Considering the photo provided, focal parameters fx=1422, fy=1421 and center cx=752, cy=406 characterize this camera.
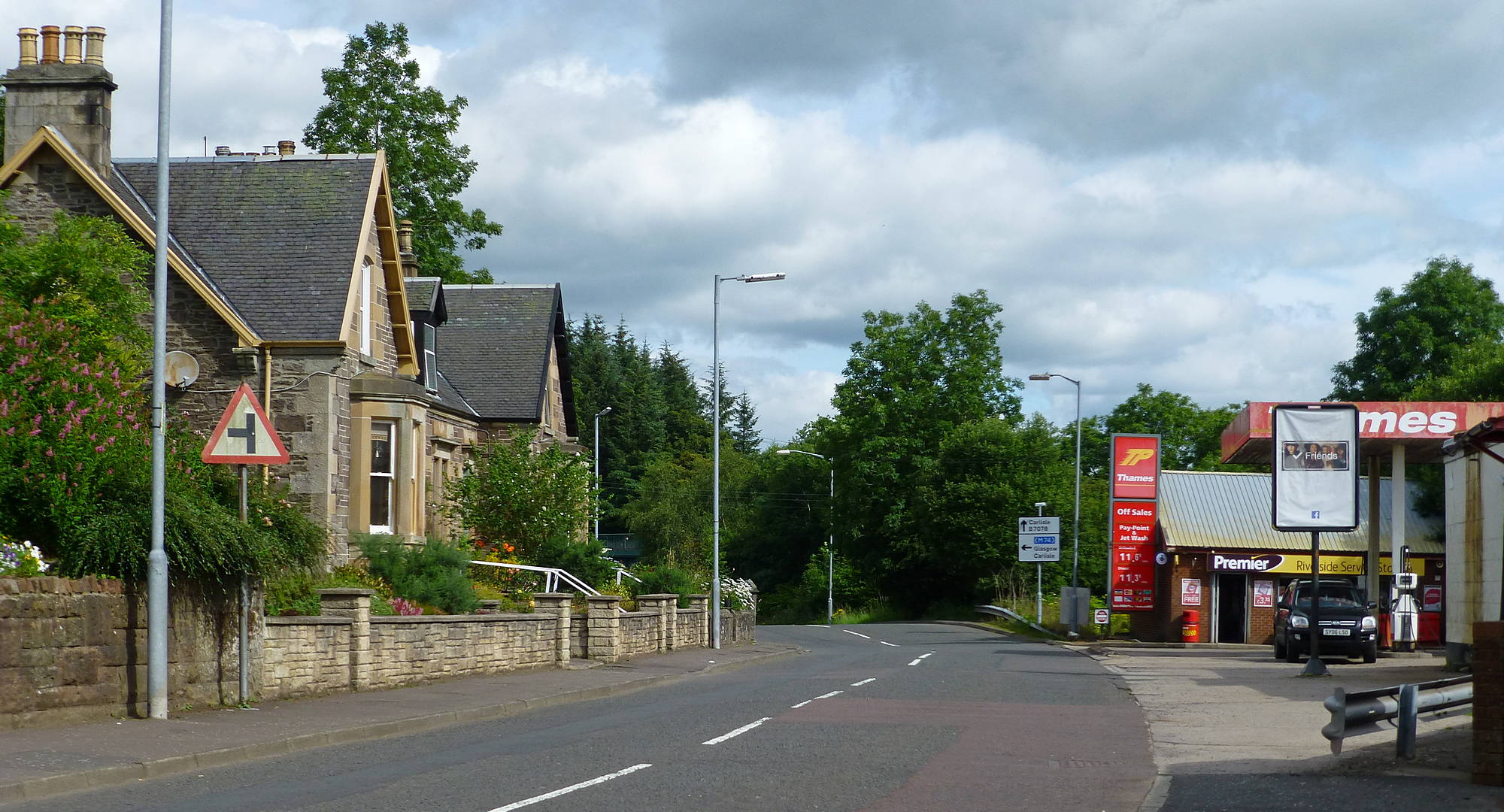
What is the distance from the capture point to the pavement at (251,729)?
1067cm

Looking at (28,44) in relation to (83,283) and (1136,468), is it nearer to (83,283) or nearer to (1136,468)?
(83,283)

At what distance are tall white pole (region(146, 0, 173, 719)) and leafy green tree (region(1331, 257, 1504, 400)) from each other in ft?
189

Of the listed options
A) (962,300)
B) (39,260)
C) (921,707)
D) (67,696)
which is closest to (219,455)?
(67,696)

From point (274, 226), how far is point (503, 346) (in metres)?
11.7

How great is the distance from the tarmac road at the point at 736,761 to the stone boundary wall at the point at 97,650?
2.53 meters

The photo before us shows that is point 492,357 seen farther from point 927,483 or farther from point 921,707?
point 927,483

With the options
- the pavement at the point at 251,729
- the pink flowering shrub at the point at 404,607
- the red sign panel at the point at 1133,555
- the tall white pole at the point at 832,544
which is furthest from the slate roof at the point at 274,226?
the tall white pole at the point at 832,544

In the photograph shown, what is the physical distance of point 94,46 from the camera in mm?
26531

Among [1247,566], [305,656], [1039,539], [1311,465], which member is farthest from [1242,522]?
[305,656]

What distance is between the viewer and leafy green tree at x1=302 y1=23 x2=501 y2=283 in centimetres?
4534

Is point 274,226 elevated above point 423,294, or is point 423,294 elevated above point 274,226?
point 274,226

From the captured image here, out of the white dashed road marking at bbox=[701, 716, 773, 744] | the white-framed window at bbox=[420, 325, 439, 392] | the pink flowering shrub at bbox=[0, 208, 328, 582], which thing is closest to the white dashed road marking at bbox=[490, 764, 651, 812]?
the white dashed road marking at bbox=[701, 716, 773, 744]

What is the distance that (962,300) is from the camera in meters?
76.4

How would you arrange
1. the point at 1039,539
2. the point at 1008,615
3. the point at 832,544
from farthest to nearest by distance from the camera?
the point at 832,544
the point at 1008,615
the point at 1039,539
